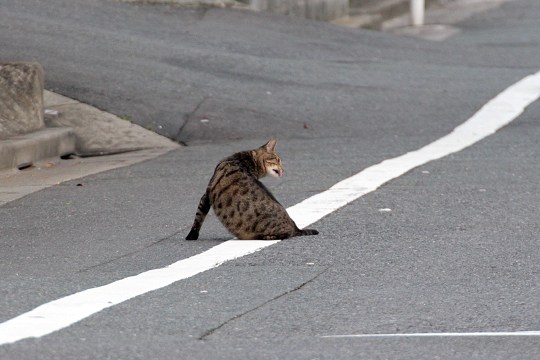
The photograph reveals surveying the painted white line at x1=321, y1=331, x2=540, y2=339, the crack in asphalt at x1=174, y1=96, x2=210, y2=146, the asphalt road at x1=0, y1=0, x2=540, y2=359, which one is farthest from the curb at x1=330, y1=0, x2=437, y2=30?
the painted white line at x1=321, y1=331, x2=540, y2=339

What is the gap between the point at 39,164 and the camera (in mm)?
14844

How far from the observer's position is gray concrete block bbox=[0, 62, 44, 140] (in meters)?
15.3

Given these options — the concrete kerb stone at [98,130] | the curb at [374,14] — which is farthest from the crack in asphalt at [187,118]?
the curb at [374,14]

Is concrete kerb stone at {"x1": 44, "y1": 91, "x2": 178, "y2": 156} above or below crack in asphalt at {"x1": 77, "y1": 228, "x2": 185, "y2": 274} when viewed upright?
below

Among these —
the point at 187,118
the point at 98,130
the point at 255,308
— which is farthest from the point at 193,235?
the point at 187,118

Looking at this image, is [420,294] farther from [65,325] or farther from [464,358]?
[65,325]

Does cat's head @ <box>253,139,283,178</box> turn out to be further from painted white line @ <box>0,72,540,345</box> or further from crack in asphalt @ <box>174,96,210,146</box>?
crack in asphalt @ <box>174,96,210,146</box>

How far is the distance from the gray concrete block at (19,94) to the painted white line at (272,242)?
13.6 ft

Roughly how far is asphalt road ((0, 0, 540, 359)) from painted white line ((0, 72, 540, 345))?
0.14 m

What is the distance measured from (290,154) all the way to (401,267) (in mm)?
6481

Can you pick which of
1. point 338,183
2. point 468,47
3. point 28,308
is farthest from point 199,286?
point 468,47

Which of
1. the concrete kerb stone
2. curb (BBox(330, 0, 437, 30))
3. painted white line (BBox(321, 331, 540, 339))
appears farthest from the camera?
curb (BBox(330, 0, 437, 30))

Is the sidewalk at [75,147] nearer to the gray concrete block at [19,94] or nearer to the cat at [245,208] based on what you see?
the gray concrete block at [19,94]

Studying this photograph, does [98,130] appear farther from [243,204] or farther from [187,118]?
[243,204]
